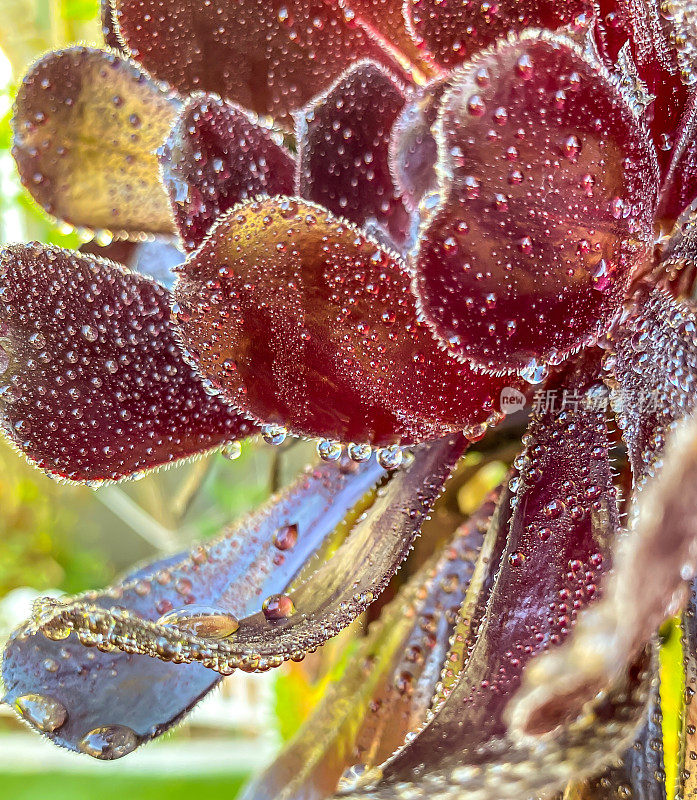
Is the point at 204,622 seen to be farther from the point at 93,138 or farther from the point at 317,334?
the point at 93,138

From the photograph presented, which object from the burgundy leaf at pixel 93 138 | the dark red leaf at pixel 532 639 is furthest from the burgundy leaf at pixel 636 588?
the burgundy leaf at pixel 93 138

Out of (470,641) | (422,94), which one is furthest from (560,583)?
(422,94)

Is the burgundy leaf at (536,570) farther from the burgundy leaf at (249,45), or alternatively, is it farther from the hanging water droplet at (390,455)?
the burgundy leaf at (249,45)

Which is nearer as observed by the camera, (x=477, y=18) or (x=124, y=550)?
(x=477, y=18)

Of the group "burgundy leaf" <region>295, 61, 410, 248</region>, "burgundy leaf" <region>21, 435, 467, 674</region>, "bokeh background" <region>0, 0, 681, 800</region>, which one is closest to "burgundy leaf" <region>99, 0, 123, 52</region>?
"bokeh background" <region>0, 0, 681, 800</region>

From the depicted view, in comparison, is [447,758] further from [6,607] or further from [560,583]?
[6,607]

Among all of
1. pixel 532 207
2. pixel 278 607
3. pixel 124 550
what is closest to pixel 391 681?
pixel 278 607
